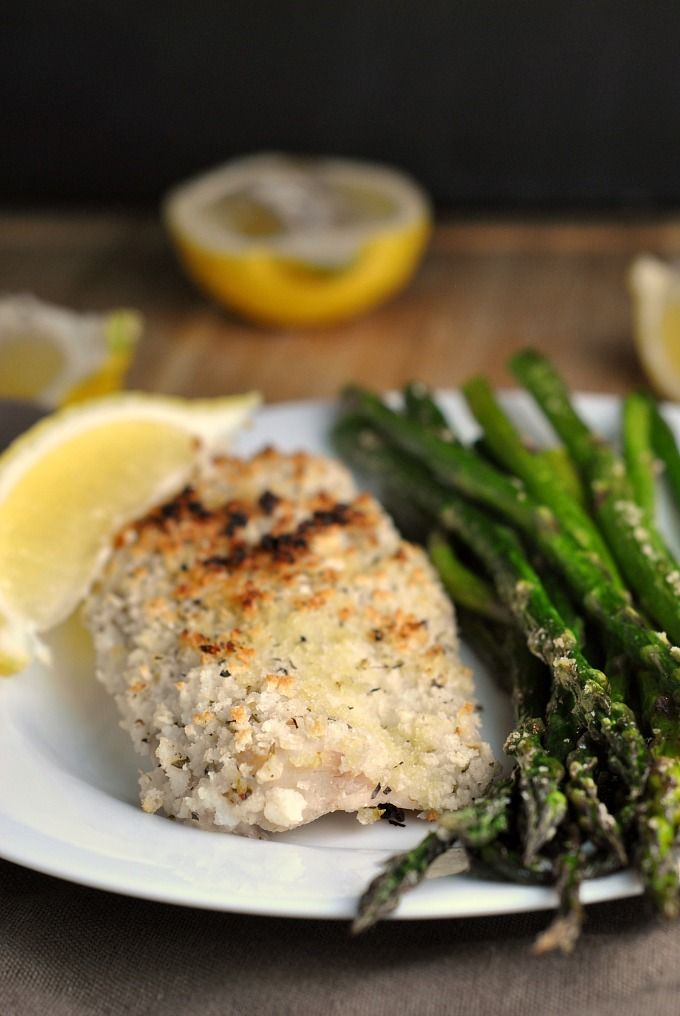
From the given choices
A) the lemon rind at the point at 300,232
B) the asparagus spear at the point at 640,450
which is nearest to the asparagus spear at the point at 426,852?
the asparagus spear at the point at 640,450

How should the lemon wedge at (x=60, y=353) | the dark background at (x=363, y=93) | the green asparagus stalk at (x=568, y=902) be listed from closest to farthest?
the green asparagus stalk at (x=568, y=902) < the lemon wedge at (x=60, y=353) < the dark background at (x=363, y=93)

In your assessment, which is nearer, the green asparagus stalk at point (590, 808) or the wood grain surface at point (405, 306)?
the green asparagus stalk at point (590, 808)

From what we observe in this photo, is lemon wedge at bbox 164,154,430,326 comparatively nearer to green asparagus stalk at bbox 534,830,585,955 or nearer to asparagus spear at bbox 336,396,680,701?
asparagus spear at bbox 336,396,680,701

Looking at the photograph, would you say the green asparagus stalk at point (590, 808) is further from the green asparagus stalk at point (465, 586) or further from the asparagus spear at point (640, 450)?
the asparagus spear at point (640, 450)

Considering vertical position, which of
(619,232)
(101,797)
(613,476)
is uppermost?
(101,797)

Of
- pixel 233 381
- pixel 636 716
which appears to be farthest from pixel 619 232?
pixel 636 716

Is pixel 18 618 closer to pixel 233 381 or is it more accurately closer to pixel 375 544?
pixel 375 544
